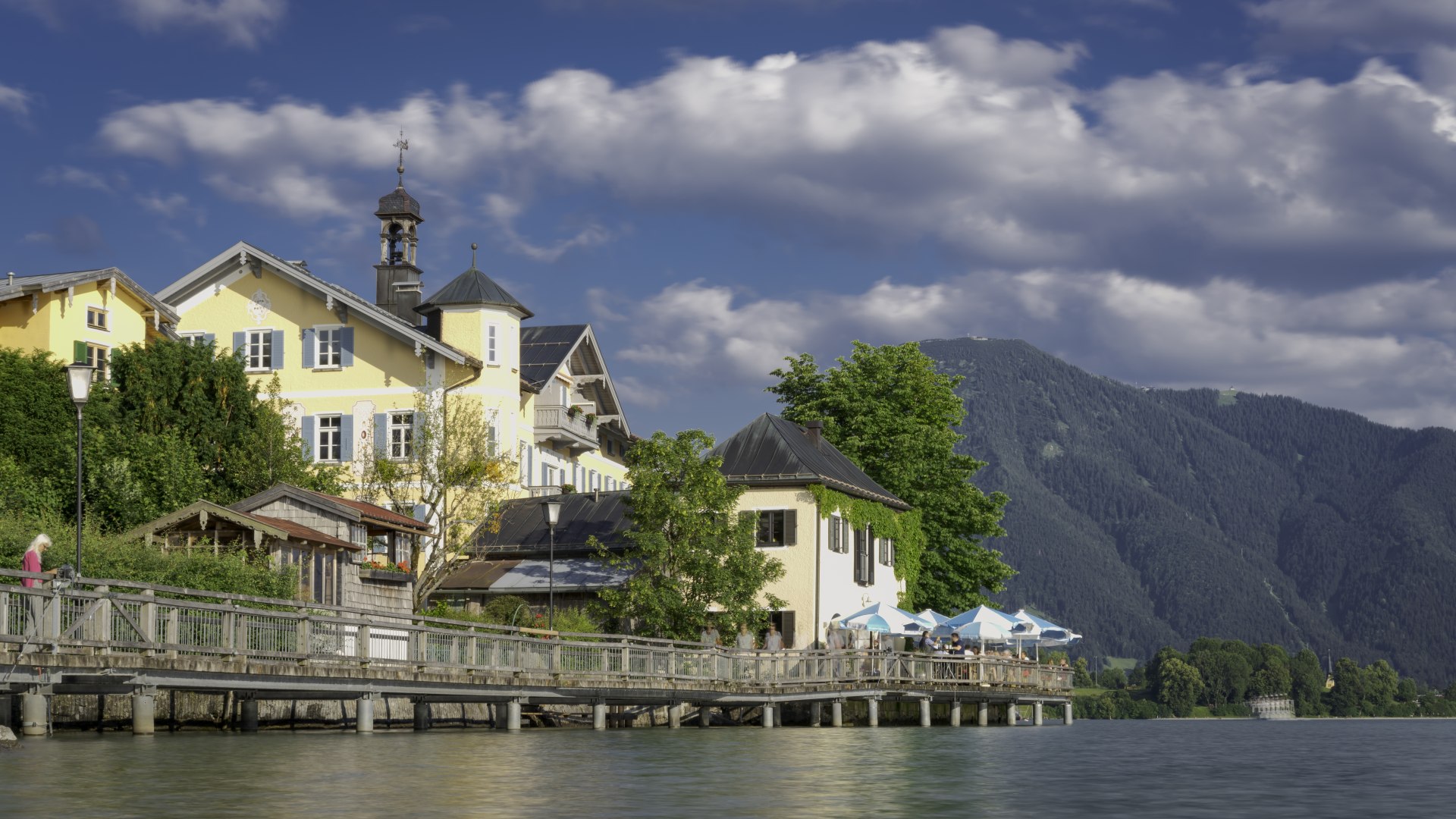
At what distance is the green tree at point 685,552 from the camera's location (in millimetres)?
49000

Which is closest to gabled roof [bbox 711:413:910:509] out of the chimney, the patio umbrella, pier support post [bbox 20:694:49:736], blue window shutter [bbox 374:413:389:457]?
the chimney

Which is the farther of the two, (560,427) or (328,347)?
(560,427)

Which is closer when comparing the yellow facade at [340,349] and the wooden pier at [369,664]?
the wooden pier at [369,664]

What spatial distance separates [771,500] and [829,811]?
124ft

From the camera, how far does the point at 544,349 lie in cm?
6962

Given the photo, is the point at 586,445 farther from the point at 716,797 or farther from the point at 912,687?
the point at 716,797

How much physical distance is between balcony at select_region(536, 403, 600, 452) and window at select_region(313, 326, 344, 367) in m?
7.82

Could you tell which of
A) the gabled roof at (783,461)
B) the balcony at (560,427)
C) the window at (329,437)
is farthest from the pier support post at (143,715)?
the balcony at (560,427)

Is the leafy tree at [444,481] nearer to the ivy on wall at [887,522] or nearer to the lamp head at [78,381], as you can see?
the ivy on wall at [887,522]

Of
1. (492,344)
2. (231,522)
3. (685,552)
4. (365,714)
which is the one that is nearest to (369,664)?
(365,714)

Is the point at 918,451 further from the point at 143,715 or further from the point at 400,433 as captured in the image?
the point at 143,715

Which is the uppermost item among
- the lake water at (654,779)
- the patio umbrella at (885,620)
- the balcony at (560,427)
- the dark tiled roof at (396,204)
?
the dark tiled roof at (396,204)

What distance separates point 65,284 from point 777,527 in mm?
23641

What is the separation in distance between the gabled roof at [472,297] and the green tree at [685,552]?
51.0 ft
